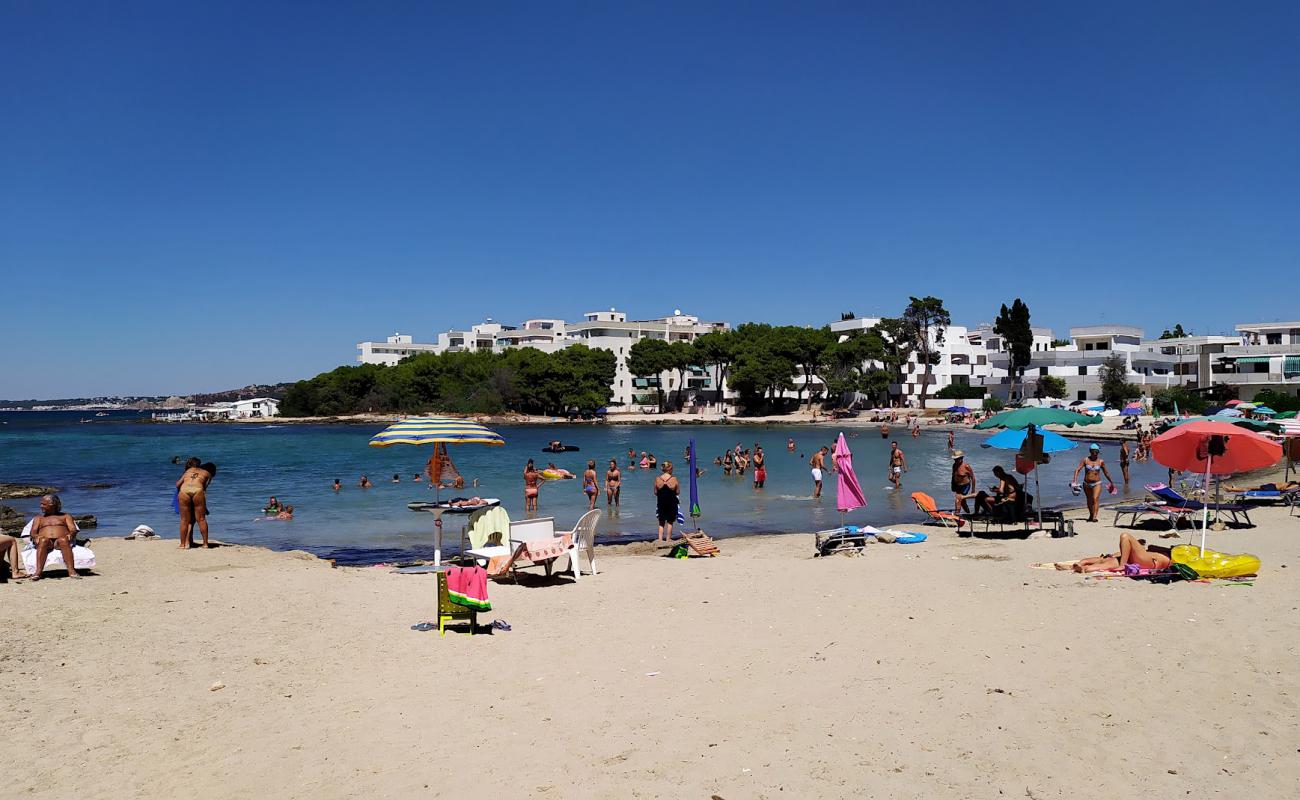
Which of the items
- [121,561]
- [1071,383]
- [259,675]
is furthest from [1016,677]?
[1071,383]

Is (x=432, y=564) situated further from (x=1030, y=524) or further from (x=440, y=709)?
(x=1030, y=524)

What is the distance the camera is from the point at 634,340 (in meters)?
113

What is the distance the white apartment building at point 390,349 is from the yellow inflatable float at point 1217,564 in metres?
140

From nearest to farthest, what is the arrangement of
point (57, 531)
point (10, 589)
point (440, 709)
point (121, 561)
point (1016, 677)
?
1. point (440, 709)
2. point (1016, 677)
3. point (10, 589)
4. point (57, 531)
5. point (121, 561)

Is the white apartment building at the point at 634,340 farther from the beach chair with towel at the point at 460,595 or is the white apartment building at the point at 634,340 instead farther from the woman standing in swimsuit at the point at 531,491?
the beach chair with towel at the point at 460,595

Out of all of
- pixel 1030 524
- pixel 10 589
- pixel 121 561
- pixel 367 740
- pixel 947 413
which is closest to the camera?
pixel 367 740

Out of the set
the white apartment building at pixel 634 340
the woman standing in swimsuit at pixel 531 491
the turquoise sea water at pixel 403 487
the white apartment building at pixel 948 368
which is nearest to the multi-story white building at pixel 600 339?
the white apartment building at pixel 634 340

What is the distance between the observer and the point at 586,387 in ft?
318

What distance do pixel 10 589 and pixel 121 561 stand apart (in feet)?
9.47

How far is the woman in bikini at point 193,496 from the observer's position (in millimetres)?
13625

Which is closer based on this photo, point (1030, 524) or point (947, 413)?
point (1030, 524)

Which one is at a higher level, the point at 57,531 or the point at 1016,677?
the point at 57,531

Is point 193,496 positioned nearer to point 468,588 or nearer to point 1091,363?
point 468,588

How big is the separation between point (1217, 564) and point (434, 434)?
9.98 m
